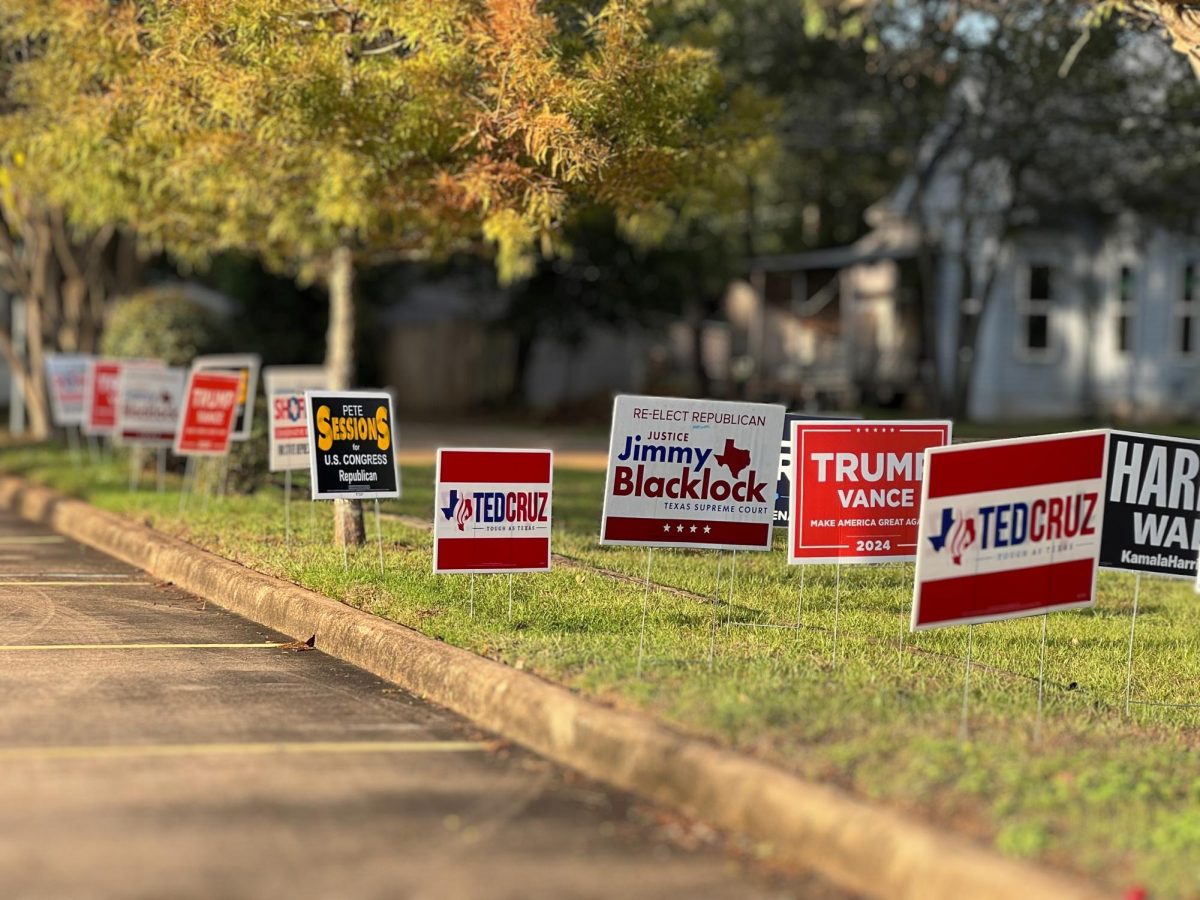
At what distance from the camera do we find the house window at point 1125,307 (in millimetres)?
31859

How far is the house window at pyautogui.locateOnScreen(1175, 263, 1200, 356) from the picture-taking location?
102 feet

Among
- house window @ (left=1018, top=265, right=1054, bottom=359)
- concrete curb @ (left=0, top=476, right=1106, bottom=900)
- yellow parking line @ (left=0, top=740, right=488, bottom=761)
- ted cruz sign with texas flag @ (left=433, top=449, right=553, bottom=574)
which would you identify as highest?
house window @ (left=1018, top=265, right=1054, bottom=359)

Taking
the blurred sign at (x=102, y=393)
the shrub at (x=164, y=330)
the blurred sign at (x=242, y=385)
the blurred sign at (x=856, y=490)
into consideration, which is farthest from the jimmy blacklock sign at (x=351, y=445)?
the shrub at (x=164, y=330)

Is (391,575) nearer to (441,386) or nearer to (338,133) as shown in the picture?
(338,133)

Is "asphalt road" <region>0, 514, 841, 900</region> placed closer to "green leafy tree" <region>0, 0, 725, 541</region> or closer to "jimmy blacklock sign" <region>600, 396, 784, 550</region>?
"jimmy blacklock sign" <region>600, 396, 784, 550</region>

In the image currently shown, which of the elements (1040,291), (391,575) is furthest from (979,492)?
(1040,291)

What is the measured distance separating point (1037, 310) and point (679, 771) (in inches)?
1092

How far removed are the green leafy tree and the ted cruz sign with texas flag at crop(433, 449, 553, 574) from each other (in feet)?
8.01

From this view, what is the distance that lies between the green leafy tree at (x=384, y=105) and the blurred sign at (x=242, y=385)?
2.91 ft

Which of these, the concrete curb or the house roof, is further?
the house roof

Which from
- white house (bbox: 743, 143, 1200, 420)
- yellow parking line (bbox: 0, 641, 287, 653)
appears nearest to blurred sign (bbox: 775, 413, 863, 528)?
yellow parking line (bbox: 0, 641, 287, 653)

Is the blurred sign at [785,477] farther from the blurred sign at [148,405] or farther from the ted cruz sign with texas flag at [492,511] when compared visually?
the blurred sign at [148,405]

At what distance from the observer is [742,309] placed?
42.2m

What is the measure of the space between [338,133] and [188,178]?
2.38m
